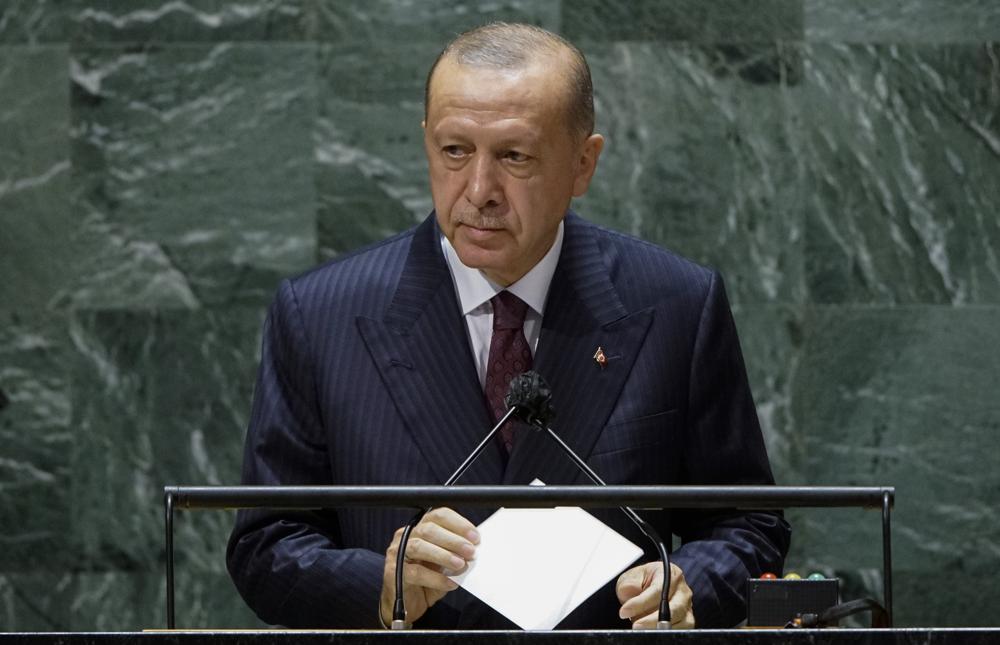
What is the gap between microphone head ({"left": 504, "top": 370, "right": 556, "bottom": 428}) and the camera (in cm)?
256

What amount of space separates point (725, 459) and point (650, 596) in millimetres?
573

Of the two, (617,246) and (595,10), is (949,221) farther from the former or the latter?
(617,246)

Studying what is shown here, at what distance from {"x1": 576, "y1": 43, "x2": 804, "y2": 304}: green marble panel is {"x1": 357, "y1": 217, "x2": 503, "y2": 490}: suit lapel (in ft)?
7.31

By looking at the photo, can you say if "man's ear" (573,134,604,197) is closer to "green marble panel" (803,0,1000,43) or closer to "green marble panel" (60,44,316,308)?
"green marble panel" (60,44,316,308)

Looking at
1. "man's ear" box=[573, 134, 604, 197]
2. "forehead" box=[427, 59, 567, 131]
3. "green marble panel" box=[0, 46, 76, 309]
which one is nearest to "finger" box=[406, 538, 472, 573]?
"forehead" box=[427, 59, 567, 131]

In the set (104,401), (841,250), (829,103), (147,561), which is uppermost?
(829,103)

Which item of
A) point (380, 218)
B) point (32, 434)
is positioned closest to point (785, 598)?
point (380, 218)

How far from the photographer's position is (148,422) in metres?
5.55

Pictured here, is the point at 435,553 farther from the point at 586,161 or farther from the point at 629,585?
the point at 586,161

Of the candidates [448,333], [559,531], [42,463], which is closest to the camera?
[559,531]

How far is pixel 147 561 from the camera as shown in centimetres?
558

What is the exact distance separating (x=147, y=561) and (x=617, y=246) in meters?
2.67

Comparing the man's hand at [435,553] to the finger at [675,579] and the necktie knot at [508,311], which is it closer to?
the finger at [675,579]

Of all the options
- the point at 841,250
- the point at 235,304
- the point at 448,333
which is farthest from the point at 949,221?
the point at 448,333
